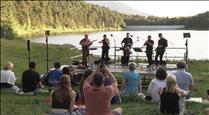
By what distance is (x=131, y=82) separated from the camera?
9.22m

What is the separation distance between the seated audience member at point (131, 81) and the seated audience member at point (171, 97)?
2.20 metres

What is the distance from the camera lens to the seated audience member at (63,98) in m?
5.73

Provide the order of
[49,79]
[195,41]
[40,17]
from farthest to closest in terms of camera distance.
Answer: [40,17] → [195,41] → [49,79]

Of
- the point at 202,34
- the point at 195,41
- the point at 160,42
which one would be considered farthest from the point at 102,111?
the point at 195,41

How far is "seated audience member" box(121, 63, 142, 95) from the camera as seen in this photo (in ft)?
30.0

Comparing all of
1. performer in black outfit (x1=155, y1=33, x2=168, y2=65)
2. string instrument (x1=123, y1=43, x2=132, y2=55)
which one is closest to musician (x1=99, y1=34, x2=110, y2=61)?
string instrument (x1=123, y1=43, x2=132, y2=55)

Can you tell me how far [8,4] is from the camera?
59.1 m

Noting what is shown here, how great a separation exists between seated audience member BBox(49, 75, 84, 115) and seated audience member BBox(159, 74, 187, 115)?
1530 millimetres

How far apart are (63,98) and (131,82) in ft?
11.8

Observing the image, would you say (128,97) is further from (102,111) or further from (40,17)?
(40,17)

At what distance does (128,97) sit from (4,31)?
30.7 metres

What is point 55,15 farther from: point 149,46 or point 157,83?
point 157,83

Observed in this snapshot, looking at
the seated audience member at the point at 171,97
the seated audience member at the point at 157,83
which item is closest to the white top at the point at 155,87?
the seated audience member at the point at 157,83

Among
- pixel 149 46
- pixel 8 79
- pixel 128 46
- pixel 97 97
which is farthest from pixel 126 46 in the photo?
pixel 97 97
